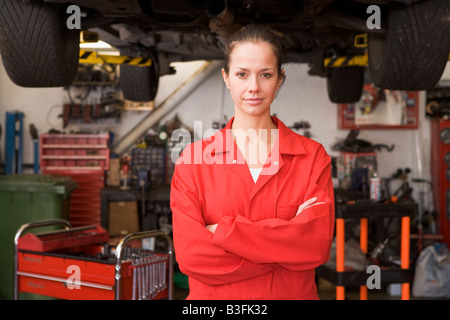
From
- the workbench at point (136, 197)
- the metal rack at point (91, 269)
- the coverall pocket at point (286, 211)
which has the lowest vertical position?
the metal rack at point (91, 269)

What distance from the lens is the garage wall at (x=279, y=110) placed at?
5.92 m

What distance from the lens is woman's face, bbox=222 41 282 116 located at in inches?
50.9

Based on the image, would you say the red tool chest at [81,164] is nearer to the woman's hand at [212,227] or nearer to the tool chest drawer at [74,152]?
the tool chest drawer at [74,152]

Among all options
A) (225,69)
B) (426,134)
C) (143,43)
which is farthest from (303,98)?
(225,69)

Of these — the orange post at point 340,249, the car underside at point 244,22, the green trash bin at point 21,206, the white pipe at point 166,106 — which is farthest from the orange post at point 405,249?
the white pipe at point 166,106

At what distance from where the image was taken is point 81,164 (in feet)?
19.0

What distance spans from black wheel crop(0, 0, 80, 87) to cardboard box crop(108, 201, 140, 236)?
2.84 meters

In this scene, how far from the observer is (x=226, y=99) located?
596cm

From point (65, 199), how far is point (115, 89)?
79.2 inches

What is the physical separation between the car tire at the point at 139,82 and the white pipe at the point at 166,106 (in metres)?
1.49

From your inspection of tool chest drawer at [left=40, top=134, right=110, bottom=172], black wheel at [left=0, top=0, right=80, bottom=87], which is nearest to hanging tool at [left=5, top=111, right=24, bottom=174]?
tool chest drawer at [left=40, top=134, right=110, bottom=172]
